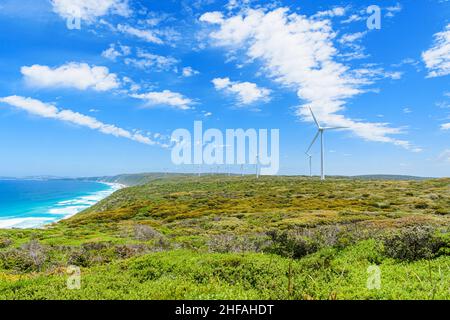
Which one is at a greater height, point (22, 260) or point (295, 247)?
point (295, 247)

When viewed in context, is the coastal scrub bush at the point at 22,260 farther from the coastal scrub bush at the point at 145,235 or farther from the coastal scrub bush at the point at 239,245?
the coastal scrub bush at the point at 239,245

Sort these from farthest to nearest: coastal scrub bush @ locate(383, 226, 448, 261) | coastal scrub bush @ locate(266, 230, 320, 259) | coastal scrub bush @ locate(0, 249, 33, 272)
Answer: coastal scrub bush @ locate(0, 249, 33, 272), coastal scrub bush @ locate(266, 230, 320, 259), coastal scrub bush @ locate(383, 226, 448, 261)

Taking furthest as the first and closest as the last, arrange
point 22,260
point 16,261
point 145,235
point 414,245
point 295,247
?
point 145,235 → point 22,260 → point 16,261 → point 295,247 → point 414,245

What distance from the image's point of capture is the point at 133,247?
21.0 metres

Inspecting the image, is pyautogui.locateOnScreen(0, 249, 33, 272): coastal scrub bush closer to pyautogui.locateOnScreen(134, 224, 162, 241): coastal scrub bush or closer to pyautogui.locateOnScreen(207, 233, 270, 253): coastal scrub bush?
pyautogui.locateOnScreen(134, 224, 162, 241): coastal scrub bush

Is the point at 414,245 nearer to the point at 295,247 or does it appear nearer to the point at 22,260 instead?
the point at 295,247

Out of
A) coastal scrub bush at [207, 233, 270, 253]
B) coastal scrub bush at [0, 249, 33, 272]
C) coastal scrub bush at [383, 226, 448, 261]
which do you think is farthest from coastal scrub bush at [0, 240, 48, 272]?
coastal scrub bush at [383, 226, 448, 261]

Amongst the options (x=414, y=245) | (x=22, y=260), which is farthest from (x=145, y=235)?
(x=414, y=245)

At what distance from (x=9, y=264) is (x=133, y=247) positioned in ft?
21.4

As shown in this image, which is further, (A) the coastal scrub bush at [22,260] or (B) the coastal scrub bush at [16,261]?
(A) the coastal scrub bush at [22,260]

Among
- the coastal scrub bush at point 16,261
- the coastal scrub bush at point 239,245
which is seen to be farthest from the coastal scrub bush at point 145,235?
the coastal scrub bush at point 239,245
